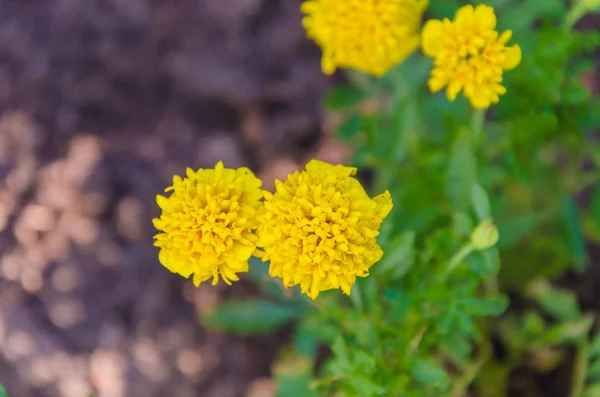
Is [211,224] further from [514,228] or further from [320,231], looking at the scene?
[514,228]

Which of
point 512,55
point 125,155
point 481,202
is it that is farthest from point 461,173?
point 125,155

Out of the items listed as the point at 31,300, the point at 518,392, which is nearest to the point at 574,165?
the point at 518,392

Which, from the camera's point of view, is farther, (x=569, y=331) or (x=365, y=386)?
(x=569, y=331)

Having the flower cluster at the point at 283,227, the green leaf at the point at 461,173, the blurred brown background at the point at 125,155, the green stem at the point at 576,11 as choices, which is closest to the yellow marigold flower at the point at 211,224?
the flower cluster at the point at 283,227

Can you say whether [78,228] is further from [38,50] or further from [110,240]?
[38,50]

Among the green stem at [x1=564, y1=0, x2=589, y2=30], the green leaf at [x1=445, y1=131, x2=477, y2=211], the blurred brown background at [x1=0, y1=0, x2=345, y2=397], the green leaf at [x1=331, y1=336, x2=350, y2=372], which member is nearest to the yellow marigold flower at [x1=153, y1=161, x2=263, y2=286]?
the green leaf at [x1=331, y1=336, x2=350, y2=372]

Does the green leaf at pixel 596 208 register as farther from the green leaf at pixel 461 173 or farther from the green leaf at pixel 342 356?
the green leaf at pixel 342 356
